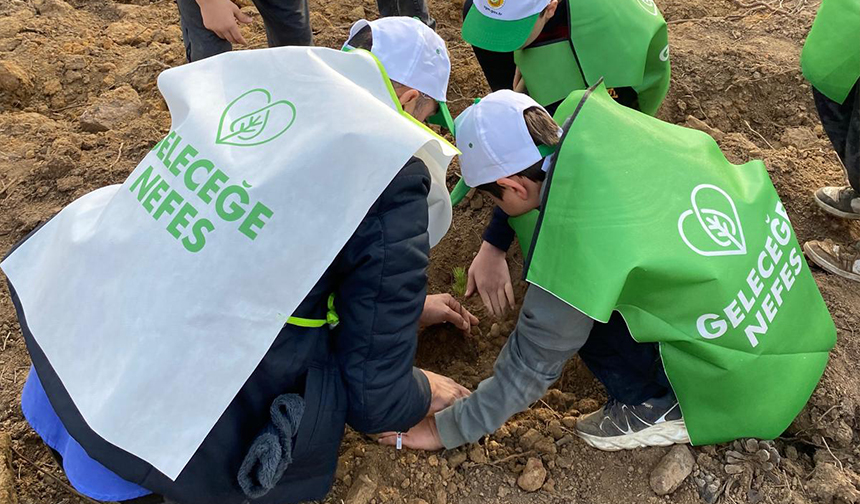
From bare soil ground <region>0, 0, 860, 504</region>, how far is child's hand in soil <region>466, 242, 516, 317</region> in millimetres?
132

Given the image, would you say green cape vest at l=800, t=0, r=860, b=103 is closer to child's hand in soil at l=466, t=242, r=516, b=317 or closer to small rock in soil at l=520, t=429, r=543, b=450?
child's hand in soil at l=466, t=242, r=516, b=317

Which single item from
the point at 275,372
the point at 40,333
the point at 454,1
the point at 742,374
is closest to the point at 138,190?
the point at 40,333

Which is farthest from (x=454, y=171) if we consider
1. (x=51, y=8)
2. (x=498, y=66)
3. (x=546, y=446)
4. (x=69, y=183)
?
(x=51, y=8)

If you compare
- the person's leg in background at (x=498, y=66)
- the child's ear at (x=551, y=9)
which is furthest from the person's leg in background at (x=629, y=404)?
the person's leg in background at (x=498, y=66)

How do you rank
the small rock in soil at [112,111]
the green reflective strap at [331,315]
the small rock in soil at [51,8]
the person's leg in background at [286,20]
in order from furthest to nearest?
the small rock in soil at [51,8] → the small rock in soil at [112,111] → the person's leg in background at [286,20] → the green reflective strap at [331,315]

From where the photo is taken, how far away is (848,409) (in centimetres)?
184

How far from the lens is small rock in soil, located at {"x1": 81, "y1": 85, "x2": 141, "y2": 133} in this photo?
3.06 metres

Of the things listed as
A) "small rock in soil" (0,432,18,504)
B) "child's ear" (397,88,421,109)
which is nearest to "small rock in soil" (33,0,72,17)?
"small rock in soil" (0,432,18,504)

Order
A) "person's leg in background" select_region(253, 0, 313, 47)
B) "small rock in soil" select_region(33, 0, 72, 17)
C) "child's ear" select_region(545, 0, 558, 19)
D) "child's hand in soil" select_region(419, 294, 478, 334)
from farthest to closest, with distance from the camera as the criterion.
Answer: "small rock in soil" select_region(33, 0, 72, 17)
"person's leg in background" select_region(253, 0, 313, 47)
"child's ear" select_region(545, 0, 558, 19)
"child's hand in soil" select_region(419, 294, 478, 334)

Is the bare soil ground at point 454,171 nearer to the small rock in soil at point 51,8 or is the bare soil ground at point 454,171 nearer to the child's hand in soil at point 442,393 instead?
the small rock in soil at point 51,8

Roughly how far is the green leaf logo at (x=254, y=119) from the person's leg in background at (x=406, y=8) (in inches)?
79.2

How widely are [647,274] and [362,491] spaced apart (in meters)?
0.94

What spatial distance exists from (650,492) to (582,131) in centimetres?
100

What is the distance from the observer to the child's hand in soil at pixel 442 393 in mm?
1809
